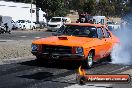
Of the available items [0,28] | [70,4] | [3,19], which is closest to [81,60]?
[0,28]

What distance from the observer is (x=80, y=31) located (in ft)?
→ 46.1

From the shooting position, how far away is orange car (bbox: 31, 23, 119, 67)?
41.6ft

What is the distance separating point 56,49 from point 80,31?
1649mm

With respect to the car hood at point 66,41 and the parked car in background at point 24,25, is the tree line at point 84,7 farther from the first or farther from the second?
the car hood at point 66,41

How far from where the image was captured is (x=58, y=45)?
12703mm

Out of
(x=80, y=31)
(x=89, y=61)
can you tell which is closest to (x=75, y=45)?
(x=89, y=61)

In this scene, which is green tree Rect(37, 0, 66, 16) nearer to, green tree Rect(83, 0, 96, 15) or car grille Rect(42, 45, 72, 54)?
green tree Rect(83, 0, 96, 15)

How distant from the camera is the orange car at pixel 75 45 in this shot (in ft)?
41.6

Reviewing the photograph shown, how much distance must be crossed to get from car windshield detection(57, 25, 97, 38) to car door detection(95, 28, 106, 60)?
26 cm

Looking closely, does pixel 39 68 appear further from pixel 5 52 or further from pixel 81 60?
pixel 5 52

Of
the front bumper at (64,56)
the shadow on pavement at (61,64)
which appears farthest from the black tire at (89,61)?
the shadow on pavement at (61,64)

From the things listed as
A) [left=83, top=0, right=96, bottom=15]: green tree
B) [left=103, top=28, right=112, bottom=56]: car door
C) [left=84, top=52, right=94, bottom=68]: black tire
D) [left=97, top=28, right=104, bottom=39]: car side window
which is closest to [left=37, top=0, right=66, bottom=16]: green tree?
[left=83, top=0, right=96, bottom=15]: green tree

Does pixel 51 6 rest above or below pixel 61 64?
above

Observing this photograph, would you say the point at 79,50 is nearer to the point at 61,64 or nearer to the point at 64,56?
the point at 64,56
